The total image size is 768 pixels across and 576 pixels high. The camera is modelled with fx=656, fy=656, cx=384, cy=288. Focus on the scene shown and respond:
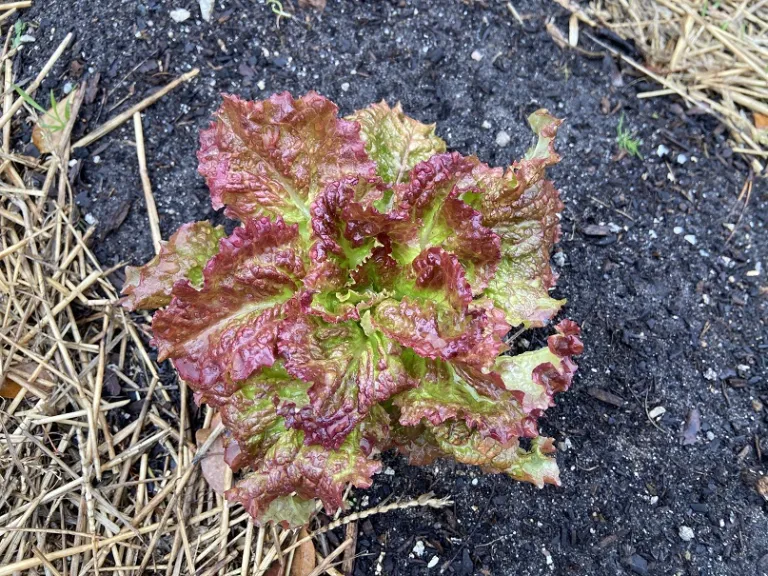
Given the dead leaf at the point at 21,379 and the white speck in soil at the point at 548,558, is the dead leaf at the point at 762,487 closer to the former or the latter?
the white speck in soil at the point at 548,558

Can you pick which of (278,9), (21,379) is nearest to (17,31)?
(278,9)

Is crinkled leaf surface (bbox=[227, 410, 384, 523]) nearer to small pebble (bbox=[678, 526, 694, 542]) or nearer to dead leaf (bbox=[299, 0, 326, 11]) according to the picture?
small pebble (bbox=[678, 526, 694, 542])

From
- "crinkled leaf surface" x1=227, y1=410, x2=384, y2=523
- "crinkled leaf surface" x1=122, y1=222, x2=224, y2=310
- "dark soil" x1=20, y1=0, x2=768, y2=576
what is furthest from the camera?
"dark soil" x1=20, y1=0, x2=768, y2=576

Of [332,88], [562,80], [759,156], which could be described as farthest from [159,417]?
[759,156]

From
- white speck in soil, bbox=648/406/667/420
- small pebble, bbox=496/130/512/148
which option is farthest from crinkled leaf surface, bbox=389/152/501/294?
white speck in soil, bbox=648/406/667/420

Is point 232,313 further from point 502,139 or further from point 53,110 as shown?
point 502,139
